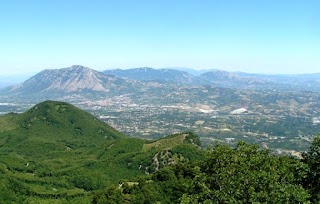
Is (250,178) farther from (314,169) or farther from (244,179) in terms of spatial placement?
(314,169)

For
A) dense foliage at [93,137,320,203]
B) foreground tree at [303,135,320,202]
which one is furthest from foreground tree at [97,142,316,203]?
foreground tree at [303,135,320,202]

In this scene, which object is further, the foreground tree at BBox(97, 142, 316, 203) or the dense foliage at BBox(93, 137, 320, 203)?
the dense foliage at BBox(93, 137, 320, 203)

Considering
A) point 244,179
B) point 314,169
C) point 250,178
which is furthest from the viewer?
point 314,169

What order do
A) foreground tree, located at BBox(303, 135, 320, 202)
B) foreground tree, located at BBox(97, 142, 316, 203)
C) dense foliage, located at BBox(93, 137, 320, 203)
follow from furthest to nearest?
foreground tree, located at BBox(303, 135, 320, 202) → dense foliage, located at BBox(93, 137, 320, 203) → foreground tree, located at BBox(97, 142, 316, 203)

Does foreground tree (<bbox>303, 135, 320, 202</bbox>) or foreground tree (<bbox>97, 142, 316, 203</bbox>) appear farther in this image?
foreground tree (<bbox>303, 135, 320, 202</bbox>)

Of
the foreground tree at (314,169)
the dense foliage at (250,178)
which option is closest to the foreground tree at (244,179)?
the dense foliage at (250,178)

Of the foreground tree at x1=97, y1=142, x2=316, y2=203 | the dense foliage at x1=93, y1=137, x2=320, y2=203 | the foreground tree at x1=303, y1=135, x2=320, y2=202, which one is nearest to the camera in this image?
the foreground tree at x1=97, y1=142, x2=316, y2=203

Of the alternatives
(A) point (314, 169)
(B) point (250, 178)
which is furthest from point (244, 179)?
(A) point (314, 169)

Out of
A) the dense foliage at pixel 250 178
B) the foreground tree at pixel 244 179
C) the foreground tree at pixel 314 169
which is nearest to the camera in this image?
the foreground tree at pixel 244 179

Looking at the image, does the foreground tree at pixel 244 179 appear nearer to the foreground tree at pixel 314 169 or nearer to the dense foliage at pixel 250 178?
the dense foliage at pixel 250 178

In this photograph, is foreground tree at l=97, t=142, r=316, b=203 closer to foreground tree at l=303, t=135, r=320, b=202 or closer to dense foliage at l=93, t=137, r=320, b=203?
dense foliage at l=93, t=137, r=320, b=203

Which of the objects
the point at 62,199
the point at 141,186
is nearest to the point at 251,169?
the point at 141,186
